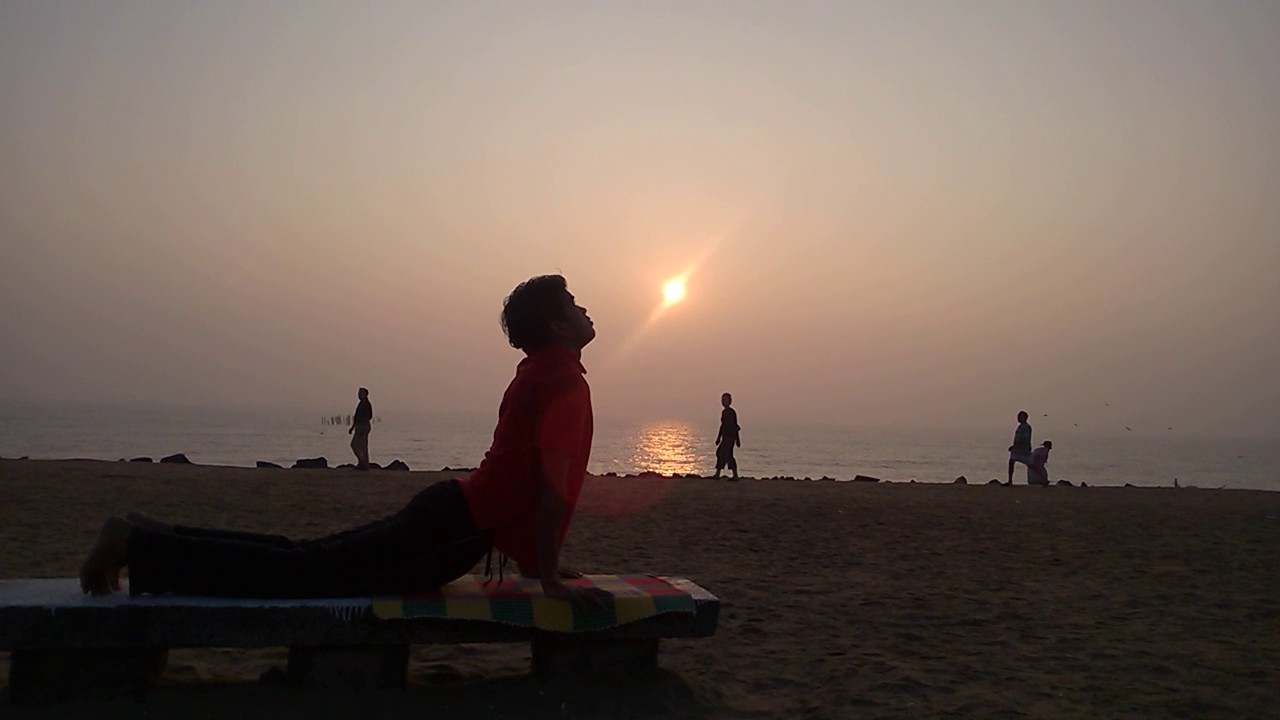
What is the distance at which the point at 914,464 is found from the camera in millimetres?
83938

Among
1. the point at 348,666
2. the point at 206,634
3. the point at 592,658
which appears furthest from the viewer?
the point at 592,658

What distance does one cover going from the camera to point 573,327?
4.72 m

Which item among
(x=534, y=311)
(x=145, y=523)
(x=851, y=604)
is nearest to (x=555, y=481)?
(x=534, y=311)

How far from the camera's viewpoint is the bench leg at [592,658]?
15.9 feet

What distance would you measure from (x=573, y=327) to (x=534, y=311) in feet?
0.66

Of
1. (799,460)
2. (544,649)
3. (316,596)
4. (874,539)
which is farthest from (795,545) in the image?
(799,460)

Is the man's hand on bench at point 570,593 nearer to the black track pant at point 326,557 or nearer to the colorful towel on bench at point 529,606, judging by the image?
the colorful towel on bench at point 529,606

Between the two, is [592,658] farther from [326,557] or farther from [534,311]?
[534,311]

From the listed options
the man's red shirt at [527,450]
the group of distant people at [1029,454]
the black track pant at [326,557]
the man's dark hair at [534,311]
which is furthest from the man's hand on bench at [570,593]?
the group of distant people at [1029,454]

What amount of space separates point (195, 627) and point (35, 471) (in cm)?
1550

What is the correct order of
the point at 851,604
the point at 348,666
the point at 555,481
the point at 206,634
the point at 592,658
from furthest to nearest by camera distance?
the point at 851,604, the point at 592,658, the point at 348,666, the point at 555,481, the point at 206,634

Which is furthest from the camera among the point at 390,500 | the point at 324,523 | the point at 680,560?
the point at 390,500

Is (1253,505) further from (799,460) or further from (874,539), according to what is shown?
(799,460)

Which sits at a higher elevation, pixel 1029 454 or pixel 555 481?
pixel 1029 454
